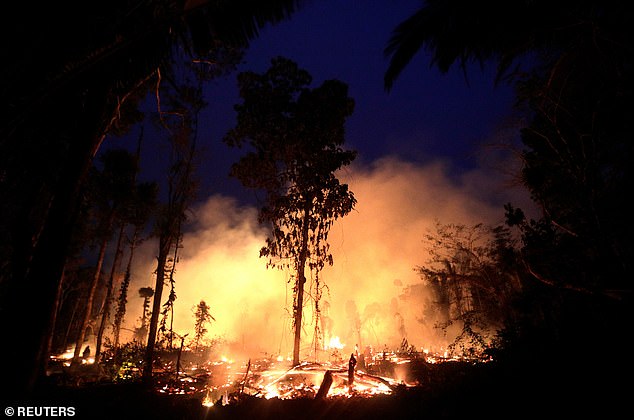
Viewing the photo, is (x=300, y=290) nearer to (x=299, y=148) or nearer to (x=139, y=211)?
(x=299, y=148)

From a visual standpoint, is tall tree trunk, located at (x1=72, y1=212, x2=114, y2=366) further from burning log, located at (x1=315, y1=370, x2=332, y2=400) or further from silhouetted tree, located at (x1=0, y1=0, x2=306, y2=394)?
silhouetted tree, located at (x1=0, y1=0, x2=306, y2=394)

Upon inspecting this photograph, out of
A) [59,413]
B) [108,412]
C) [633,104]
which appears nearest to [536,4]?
[633,104]

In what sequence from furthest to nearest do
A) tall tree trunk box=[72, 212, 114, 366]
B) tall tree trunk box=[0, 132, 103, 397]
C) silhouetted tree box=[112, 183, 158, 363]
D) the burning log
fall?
silhouetted tree box=[112, 183, 158, 363], tall tree trunk box=[72, 212, 114, 366], the burning log, tall tree trunk box=[0, 132, 103, 397]

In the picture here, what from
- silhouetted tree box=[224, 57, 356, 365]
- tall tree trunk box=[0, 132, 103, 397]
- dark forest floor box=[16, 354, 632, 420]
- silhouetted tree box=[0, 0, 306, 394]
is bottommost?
dark forest floor box=[16, 354, 632, 420]

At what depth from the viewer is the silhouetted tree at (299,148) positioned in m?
13.3

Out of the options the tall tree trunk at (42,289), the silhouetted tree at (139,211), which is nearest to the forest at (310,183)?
the tall tree trunk at (42,289)

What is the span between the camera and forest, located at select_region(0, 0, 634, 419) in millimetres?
2711

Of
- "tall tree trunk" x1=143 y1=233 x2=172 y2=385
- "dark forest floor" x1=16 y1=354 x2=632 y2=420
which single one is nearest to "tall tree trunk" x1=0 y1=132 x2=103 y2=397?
"dark forest floor" x1=16 y1=354 x2=632 y2=420

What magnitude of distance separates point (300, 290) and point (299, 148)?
6201 millimetres

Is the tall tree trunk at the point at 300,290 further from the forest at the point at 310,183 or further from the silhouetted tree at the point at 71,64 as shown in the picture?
the silhouetted tree at the point at 71,64

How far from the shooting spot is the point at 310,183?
1342 centimetres

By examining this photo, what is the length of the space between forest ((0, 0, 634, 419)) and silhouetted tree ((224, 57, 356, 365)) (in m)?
0.07

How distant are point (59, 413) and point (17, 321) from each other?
363 cm

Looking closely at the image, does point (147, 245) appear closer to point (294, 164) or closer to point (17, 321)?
point (294, 164)
